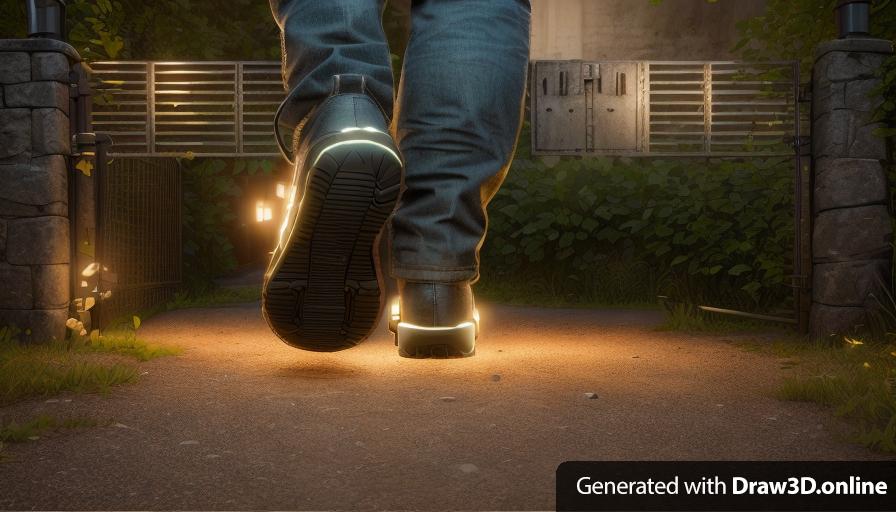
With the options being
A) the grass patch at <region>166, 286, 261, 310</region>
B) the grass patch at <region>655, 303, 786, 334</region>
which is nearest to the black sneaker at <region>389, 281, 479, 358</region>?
the grass patch at <region>655, 303, 786, 334</region>

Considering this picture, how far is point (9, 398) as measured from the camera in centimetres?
212

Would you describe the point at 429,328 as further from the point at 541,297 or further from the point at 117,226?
the point at 541,297

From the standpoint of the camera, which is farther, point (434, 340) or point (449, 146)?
point (434, 340)

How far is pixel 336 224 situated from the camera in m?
1.78

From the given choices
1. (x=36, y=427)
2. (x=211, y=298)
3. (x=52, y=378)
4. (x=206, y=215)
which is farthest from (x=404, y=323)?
(x=206, y=215)

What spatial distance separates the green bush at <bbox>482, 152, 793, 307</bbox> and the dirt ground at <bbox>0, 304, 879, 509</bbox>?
1675mm

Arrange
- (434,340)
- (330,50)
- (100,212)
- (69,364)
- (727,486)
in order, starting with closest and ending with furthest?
(727,486)
(330,50)
(434,340)
(69,364)
(100,212)

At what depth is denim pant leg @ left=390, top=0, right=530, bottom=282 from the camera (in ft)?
6.49

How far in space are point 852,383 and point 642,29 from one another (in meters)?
9.93

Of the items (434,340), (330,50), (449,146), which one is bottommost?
(434,340)

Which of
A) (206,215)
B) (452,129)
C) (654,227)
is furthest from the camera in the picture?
(206,215)

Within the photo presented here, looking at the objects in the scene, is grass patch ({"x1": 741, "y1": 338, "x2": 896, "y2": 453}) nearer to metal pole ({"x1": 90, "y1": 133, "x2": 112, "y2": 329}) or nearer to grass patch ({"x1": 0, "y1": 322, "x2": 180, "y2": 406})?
grass patch ({"x1": 0, "y1": 322, "x2": 180, "y2": 406})

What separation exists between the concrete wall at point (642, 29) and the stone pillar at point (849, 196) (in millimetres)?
8259

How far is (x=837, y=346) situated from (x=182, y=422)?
2.42m
